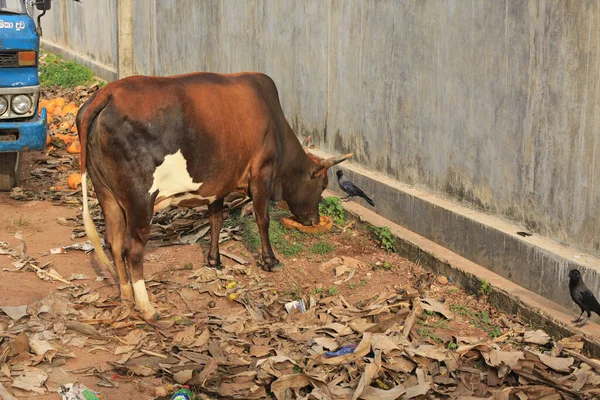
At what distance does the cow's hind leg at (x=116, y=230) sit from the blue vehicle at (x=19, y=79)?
10.0 ft

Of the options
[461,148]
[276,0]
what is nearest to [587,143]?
[461,148]

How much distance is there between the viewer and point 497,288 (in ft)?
21.5

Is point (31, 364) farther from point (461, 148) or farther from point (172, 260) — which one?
point (461, 148)

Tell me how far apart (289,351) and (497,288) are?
5.83 ft

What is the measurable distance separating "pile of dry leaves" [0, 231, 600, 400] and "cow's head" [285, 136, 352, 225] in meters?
1.33

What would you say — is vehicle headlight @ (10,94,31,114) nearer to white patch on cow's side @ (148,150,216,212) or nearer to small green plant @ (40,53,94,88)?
white patch on cow's side @ (148,150,216,212)

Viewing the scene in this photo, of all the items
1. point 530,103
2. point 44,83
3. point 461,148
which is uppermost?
point 530,103

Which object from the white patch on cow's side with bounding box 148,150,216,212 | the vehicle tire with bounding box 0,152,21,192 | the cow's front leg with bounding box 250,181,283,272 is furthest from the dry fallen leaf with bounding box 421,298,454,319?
the vehicle tire with bounding box 0,152,21,192

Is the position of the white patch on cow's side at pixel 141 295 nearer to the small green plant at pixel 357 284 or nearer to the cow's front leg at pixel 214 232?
the cow's front leg at pixel 214 232

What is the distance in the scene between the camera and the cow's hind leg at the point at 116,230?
21.5 ft

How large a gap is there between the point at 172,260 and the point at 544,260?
3.46 metres

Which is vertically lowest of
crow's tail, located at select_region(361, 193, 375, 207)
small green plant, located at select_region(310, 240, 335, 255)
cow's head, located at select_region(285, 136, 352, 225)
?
small green plant, located at select_region(310, 240, 335, 255)

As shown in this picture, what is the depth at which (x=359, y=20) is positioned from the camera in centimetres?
902

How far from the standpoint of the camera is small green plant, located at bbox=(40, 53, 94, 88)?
60.8 feet
